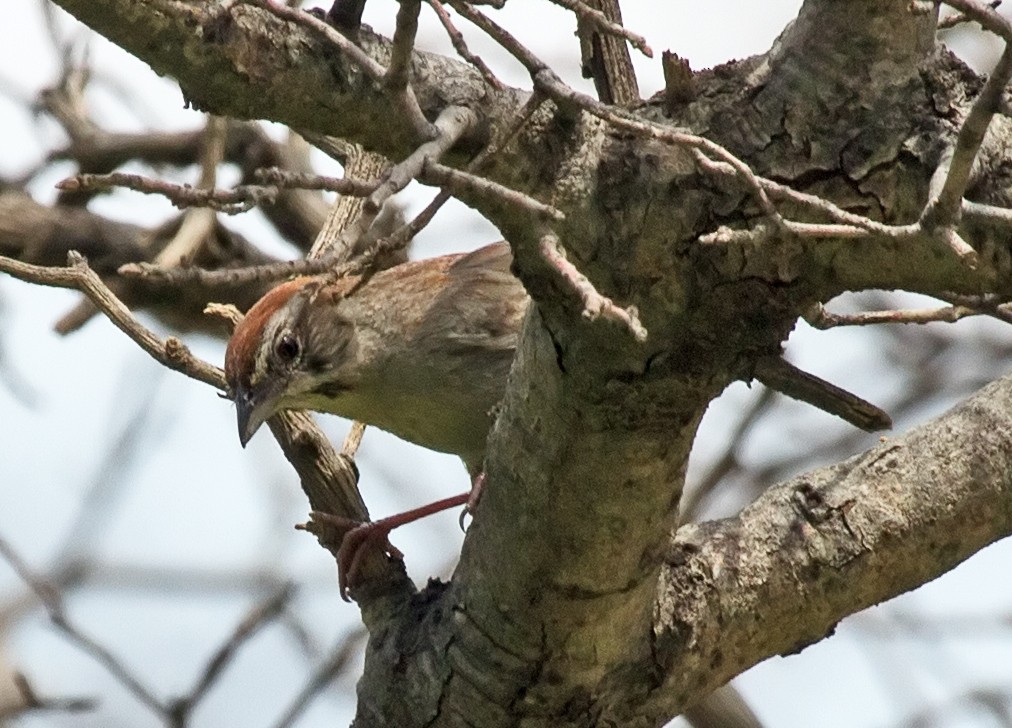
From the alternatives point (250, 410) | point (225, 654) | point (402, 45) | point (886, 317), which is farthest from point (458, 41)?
point (250, 410)

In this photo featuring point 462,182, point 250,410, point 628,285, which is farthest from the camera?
point 250,410

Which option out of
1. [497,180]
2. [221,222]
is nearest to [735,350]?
[497,180]

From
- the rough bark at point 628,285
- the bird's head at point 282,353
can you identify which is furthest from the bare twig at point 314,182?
the bird's head at point 282,353

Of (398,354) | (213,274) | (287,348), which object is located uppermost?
(287,348)

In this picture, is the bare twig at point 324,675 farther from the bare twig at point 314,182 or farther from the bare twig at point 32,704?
the bare twig at point 314,182

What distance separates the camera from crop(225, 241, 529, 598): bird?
5.12 m

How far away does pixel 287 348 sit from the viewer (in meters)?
5.26

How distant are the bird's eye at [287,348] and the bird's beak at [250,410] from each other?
0.19 metres

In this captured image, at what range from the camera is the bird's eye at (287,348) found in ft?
17.1

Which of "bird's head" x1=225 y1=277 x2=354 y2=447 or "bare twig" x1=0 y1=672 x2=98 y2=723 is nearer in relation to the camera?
"bare twig" x1=0 y1=672 x2=98 y2=723

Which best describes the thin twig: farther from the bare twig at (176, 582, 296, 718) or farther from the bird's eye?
the bird's eye

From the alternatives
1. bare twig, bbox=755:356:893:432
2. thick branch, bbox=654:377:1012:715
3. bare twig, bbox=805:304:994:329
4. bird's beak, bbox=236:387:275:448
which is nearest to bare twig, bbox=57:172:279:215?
bare twig, bbox=805:304:994:329

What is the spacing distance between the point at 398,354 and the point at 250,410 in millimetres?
609

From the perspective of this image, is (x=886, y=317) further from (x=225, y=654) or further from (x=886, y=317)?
(x=225, y=654)
